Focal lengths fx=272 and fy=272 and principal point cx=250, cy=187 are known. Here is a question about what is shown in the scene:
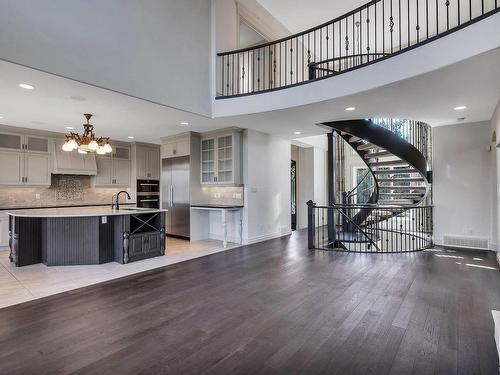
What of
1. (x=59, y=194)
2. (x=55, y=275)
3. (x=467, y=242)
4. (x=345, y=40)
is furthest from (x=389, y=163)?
(x=59, y=194)

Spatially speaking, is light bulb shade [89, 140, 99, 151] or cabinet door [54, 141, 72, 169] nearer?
light bulb shade [89, 140, 99, 151]

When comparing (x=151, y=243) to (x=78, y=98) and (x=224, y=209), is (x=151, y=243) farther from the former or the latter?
(x=78, y=98)

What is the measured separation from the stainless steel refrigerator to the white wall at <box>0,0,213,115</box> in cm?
229

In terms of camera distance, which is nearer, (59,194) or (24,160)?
(24,160)

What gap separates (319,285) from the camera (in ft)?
12.0

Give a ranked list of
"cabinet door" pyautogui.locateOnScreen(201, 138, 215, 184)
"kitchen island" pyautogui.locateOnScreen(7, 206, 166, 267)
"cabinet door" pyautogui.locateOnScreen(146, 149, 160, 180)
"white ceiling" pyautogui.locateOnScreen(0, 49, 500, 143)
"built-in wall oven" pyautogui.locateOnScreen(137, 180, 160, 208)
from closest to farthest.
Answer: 1. "white ceiling" pyautogui.locateOnScreen(0, 49, 500, 143)
2. "kitchen island" pyautogui.locateOnScreen(7, 206, 166, 267)
3. "cabinet door" pyautogui.locateOnScreen(201, 138, 215, 184)
4. "built-in wall oven" pyautogui.locateOnScreen(137, 180, 160, 208)
5. "cabinet door" pyautogui.locateOnScreen(146, 149, 160, 180)

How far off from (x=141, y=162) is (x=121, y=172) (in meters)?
0.65

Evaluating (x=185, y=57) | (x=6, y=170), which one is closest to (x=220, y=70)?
(x=185, y=57)

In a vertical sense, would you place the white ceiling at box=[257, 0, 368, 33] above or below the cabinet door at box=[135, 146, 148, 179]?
above

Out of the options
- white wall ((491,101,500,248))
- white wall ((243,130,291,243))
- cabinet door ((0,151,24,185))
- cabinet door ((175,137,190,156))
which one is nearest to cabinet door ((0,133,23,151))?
cabinet door ((0,151,24,185))

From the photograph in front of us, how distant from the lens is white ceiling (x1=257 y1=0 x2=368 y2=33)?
6352mm

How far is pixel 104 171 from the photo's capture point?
786 centimetres

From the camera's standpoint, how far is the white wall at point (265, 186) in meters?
6.51

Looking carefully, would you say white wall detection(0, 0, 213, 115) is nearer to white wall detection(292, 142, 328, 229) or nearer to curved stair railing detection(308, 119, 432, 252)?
curved stair railing detection(308, 119, 432, 252)
